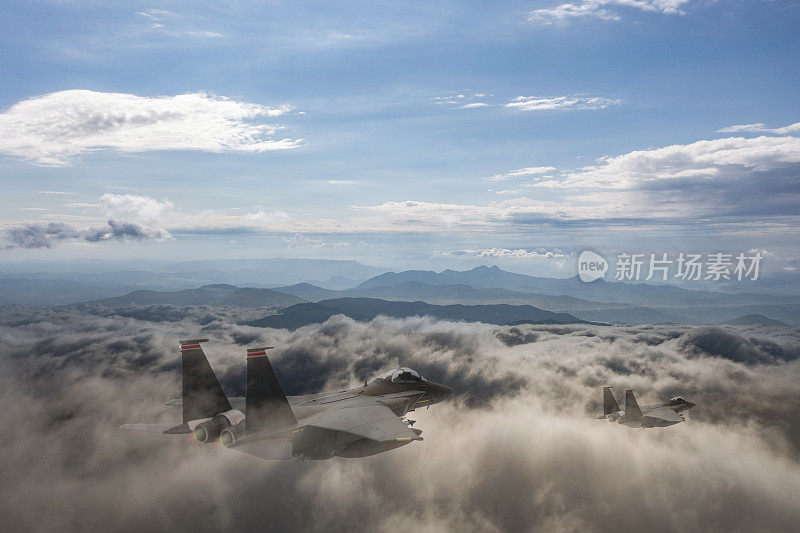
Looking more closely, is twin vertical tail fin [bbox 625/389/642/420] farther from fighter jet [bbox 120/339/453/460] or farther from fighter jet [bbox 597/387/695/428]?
fighter jet [bbox 120/339/453/460]

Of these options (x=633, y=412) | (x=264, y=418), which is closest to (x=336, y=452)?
(x=264, y=418)

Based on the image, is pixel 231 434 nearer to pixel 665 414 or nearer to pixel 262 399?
pixel 262 399

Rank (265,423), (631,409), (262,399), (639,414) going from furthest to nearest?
(639,414) < (631,409) < (265,423) < (262,399)

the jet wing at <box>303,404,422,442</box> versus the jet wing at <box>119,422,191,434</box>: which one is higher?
the jet wing at <box>303,404,422,442</box>

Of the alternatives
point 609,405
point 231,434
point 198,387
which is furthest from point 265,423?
point 609,405

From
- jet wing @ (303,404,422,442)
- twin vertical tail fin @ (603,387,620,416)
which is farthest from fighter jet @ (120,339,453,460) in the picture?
twin vertical tail fin @ (603,387,620,416)

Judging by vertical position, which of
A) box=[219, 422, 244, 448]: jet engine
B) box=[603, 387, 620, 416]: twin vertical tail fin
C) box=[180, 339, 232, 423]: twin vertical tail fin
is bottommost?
box=[603, 387, 620, 416]: twin vertical tail fin

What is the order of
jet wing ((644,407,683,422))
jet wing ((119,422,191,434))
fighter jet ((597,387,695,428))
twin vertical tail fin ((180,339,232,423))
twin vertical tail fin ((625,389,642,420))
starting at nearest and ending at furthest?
twin vertical tail fin ((180,339,232,423))
jet wing ((119,422,191,434))
jet wing ((644,407,683,422))
fighter jet ((597,387,695,428))
twin vertical tail fin ((625,389,642,420))
